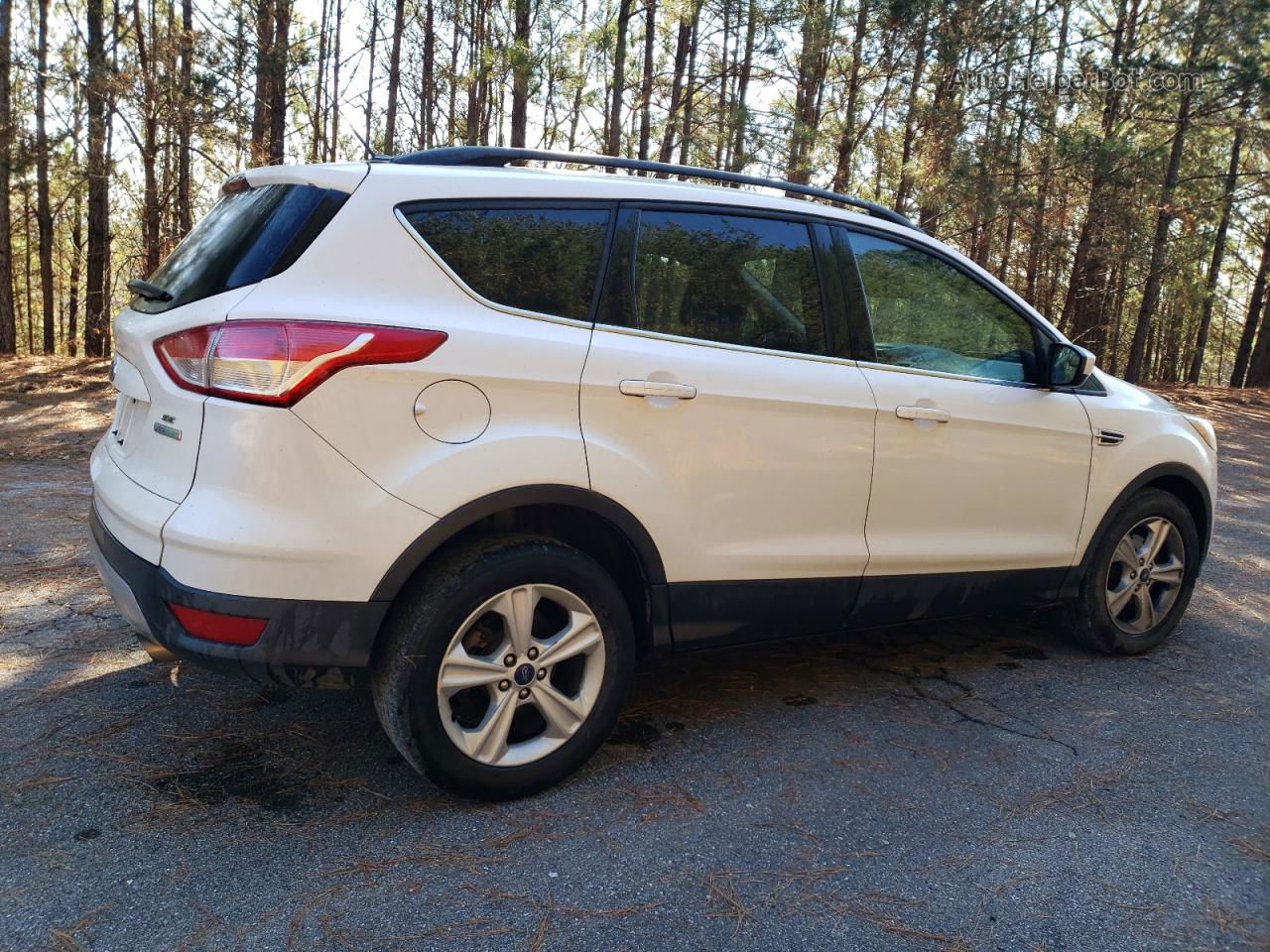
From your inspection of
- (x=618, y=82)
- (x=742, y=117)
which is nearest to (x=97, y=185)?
(x=618, y=82)

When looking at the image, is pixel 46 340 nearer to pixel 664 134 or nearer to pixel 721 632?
pixel 664 134

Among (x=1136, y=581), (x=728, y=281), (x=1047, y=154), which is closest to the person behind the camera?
(x=728, y=281)

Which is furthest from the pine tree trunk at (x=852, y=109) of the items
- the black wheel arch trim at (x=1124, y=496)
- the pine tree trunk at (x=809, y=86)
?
the black wheel arch trim at (x=1124, y=496)

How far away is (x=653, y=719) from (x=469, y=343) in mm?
1573

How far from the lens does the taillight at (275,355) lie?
2.46 meters

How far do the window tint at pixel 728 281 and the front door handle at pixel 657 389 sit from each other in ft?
0.66

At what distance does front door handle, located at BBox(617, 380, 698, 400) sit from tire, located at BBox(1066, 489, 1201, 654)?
2.33 meters

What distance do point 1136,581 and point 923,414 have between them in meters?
1.65

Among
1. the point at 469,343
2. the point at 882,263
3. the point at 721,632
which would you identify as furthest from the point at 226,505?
the point at 882,263

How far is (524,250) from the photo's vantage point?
2902mm

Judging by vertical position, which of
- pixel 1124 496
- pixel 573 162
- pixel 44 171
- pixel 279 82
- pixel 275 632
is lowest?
pixel 275 632

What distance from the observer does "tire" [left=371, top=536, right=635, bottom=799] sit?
2674mm

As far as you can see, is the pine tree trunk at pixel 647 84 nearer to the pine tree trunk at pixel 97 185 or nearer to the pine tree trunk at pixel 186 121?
the pine tree trunk at pixel 186 121

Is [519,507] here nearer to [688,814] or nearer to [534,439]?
[534,439]
